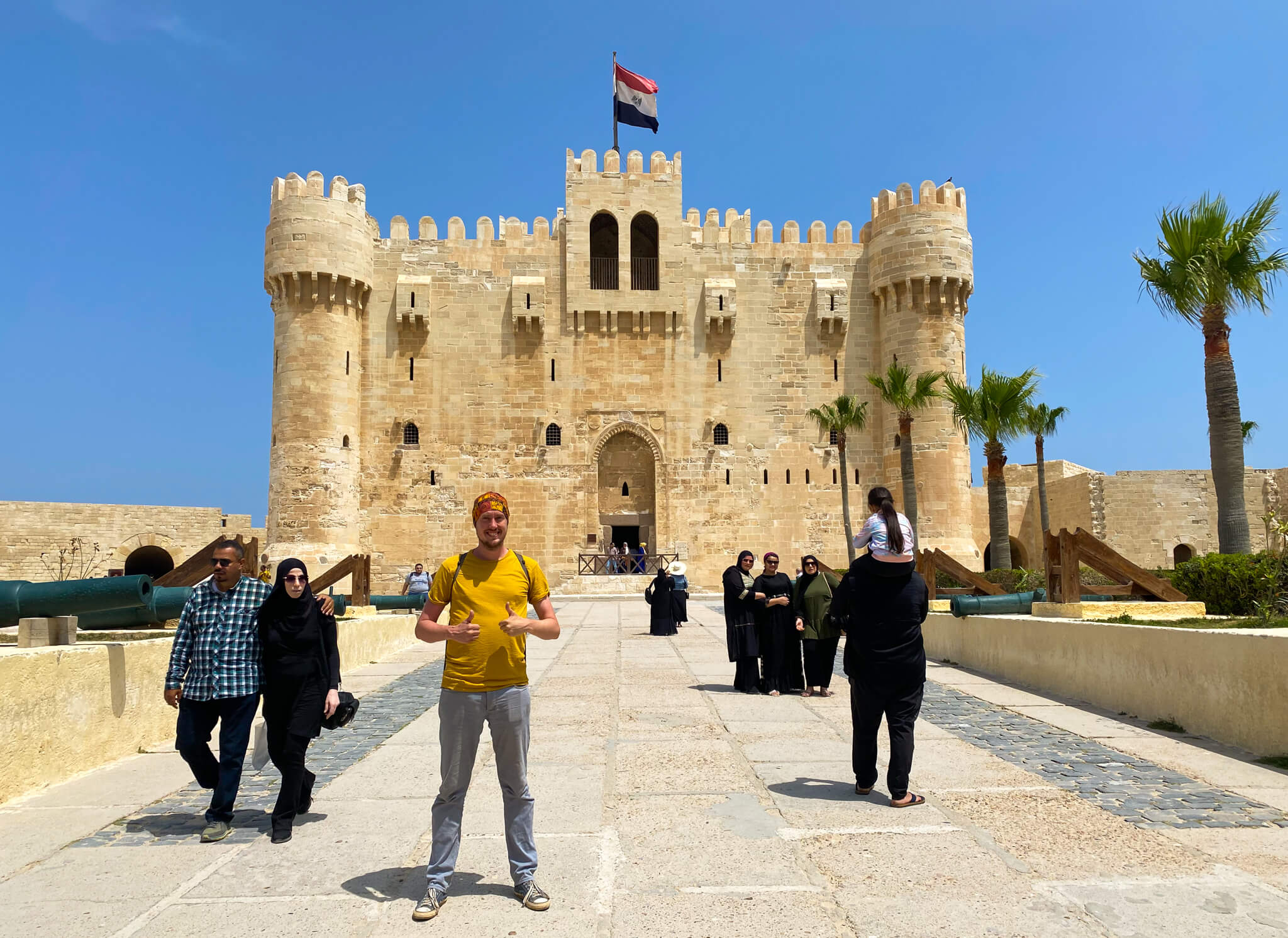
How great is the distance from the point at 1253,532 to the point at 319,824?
100 ft

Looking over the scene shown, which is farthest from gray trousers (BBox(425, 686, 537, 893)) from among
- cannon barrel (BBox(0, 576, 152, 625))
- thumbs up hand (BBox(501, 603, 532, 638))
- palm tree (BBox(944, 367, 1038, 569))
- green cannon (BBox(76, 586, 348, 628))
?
palm tree (BBox(944, 367, 1038, 569))

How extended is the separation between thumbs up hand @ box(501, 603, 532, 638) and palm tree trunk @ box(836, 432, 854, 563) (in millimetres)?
22085

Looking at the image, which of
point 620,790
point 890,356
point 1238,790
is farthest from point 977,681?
point 890,356

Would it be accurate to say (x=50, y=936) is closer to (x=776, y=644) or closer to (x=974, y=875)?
(x=974, y=875)

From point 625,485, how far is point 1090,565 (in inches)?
778

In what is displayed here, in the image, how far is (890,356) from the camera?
27.4m

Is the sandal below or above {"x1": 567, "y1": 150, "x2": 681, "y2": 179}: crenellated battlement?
below

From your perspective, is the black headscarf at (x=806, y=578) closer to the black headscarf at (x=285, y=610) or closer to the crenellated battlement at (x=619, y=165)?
the black headscarf at (x=285, y=610)

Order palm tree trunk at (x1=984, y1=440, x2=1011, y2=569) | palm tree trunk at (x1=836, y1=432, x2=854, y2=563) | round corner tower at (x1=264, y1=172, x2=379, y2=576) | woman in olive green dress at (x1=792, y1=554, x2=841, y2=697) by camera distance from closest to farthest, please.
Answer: woman in olive green dress at (x1=792, y1=554, x2=841, y2=697)
palm tree trunk at (x1=984, y1=440, x2=1011, y2=569)
round corner tower at (x1=264, y1=172, x2=379, y2=576)
palm tree trunk at (x1=836, y1=432, x2=854, y2=563)

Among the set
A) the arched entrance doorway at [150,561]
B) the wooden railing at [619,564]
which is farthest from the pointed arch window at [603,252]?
the arched entrance doorway at [150,561]

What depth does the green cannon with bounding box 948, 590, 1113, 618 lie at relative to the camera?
10.4 m

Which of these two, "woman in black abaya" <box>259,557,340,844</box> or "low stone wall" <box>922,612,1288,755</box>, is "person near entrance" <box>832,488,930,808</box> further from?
"woman in black abaya" <box>259,557,340,844</box>

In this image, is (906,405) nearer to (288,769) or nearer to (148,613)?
(148,613)

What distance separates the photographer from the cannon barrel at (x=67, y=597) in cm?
554
